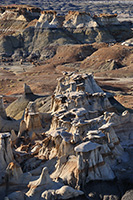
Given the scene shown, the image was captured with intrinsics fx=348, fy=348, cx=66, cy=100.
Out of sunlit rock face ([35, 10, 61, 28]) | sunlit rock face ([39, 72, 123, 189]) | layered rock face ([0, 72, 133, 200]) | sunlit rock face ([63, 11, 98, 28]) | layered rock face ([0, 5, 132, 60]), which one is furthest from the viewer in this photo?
sunlit rock face ([63, 11, 98, 28])

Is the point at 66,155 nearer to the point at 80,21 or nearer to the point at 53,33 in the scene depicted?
the point at 53,33

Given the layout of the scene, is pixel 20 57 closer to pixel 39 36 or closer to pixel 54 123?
pixel 39 36

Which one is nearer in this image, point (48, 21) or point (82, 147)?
point (82, 147)

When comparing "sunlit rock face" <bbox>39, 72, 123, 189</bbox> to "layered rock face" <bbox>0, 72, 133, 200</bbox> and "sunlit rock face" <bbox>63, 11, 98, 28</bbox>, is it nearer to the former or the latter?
"layered rock face" <bbox>0, 72, 133, 200</bbox>

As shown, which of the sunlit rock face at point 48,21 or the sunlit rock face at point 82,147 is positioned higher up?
the sunlit rock face at point 82,147

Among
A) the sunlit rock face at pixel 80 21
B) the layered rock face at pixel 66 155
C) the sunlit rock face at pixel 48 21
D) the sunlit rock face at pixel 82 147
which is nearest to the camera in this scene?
the layered rock face at pixel 66 155

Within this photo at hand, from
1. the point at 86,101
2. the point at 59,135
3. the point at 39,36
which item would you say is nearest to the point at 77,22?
the point at 39,36

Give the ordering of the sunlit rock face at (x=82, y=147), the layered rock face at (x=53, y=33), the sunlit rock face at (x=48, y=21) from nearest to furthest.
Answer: the sunlit rock face at (x=82, y=147), the layered rock face at (x=53, y=33), the sunlit rock face at (x=48, y=21)

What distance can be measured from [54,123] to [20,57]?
277 ft

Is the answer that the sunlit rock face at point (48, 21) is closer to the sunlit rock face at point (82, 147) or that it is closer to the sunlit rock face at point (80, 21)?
the sunlit rock face at point (80, 21)

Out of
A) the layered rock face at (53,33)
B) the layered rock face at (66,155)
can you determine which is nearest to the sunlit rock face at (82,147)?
the layered rock face at (66,155)

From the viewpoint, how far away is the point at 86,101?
1094 inches

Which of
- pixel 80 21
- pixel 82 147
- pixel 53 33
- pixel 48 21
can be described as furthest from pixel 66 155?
pixel 80 21

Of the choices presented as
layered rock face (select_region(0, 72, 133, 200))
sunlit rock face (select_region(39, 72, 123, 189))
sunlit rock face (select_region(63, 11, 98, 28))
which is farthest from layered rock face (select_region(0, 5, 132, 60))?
sunlit rock face (select_region(39, 72, 123, 189))
